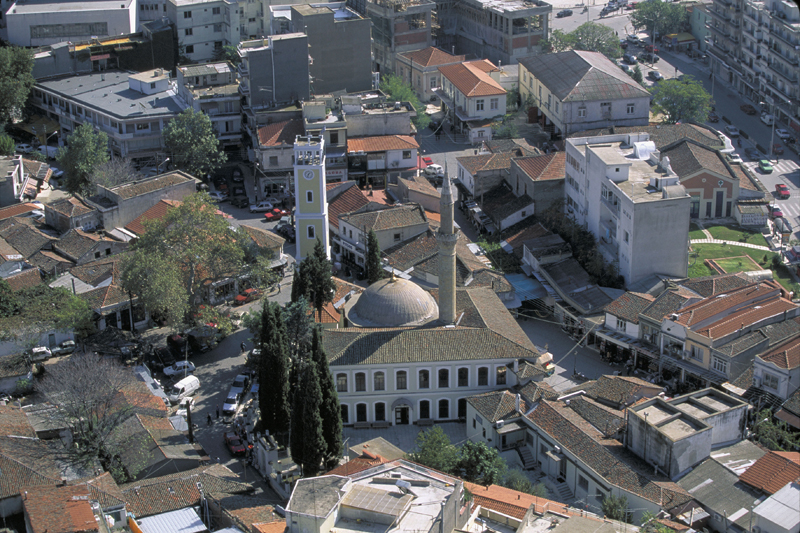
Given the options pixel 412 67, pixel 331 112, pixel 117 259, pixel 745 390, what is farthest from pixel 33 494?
pixel 412 67

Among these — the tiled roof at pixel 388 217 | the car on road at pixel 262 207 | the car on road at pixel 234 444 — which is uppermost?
the tiled roof at pixel 388 217

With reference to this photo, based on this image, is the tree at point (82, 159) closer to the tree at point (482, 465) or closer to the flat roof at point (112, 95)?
the flat roof at point (112, 95)

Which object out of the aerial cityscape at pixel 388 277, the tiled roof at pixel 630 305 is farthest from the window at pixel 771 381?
the tiled roof at pixel 630 305

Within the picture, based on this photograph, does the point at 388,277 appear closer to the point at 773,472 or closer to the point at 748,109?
the point at 773,472

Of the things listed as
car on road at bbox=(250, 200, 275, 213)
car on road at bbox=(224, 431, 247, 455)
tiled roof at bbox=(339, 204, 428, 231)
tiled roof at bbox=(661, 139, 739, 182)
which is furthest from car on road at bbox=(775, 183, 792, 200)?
car on road at bbox=(224, 431, 247, 455)

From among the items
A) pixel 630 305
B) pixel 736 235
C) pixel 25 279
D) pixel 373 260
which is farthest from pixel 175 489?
pixel 736 235

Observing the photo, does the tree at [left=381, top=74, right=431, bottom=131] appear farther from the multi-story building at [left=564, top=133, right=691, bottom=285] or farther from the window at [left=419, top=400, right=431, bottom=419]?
the window at [left=419, top=400, right=431, bottom=419]

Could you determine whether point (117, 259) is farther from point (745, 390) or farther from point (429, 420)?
point (745, 390)
